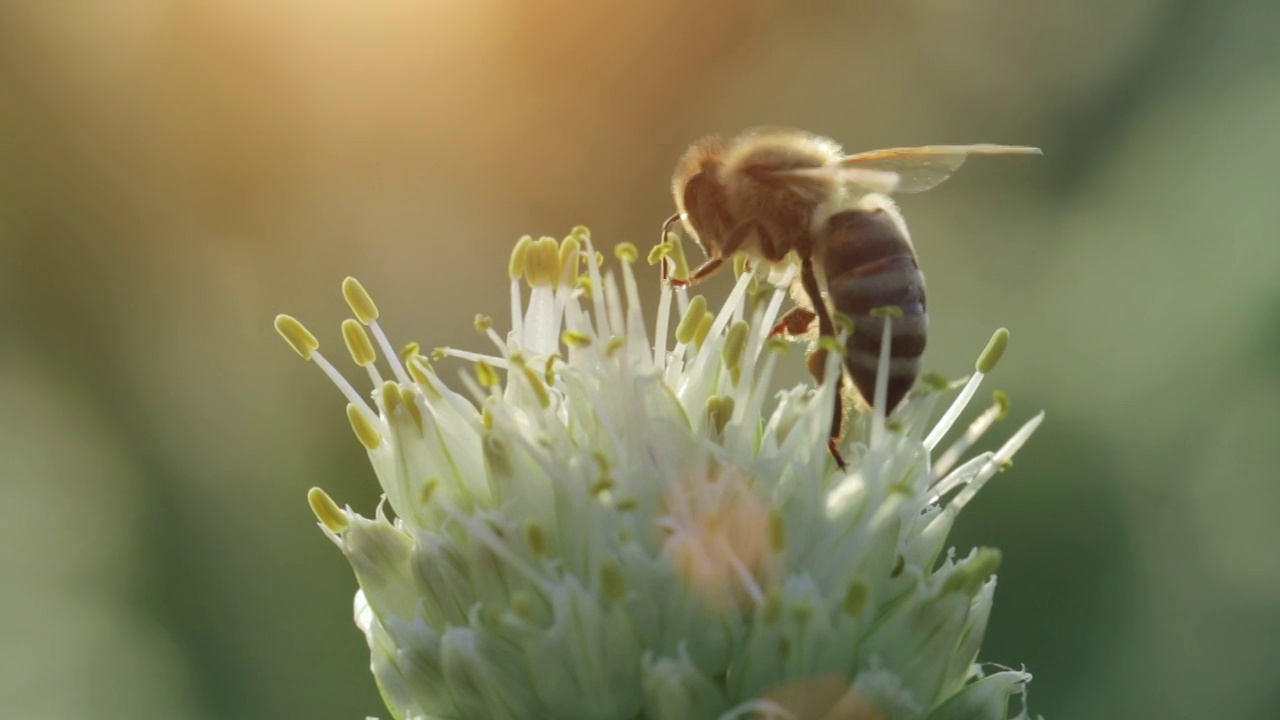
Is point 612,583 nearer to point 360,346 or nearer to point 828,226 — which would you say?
point 360,346

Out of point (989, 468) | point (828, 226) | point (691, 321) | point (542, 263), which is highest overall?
point (542, 263)

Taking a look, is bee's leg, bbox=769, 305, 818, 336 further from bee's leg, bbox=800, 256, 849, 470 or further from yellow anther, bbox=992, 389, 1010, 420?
yellow anther, bbox=992, 389, 1010, 420

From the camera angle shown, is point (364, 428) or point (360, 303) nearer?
point (364, 428)

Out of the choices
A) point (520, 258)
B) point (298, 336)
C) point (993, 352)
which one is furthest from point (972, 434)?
point (298, 336)

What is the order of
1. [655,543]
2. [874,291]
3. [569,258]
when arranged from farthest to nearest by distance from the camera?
[569,258] → [874,291] → [655,543]

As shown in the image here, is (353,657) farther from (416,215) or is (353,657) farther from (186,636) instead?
(416,215)

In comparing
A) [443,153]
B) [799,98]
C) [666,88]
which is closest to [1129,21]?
[799,98]
